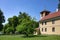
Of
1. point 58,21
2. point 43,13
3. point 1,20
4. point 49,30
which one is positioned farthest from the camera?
point 1,20

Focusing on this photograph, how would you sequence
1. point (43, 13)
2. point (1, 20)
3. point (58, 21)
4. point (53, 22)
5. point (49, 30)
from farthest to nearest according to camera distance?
1. point (1, 20)
2. point (43, 13)
3. point (49, 30)
4. point (53, 22)
5. point (58, 21)

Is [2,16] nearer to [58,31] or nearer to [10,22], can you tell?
[10,22]

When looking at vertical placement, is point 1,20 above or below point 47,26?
above

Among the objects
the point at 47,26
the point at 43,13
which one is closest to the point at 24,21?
the point at 47,26

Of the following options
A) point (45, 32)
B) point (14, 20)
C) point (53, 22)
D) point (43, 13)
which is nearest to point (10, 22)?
point (14, 20)

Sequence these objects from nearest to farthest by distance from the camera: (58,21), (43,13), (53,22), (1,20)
Answer: 1. (58,21)
2. (53,22)
3. (43,13)
4. (1,20)

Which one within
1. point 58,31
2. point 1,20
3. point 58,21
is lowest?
point 58,31

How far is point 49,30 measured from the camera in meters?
51.7

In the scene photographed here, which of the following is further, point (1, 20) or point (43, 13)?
point (1, 20)

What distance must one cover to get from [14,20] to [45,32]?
3074cm

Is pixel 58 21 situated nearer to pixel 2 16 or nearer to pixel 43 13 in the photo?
pixel 43 13

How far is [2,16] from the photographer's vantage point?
8275 cm

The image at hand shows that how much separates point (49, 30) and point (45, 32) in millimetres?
3593

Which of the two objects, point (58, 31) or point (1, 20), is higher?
point (1, 20)
